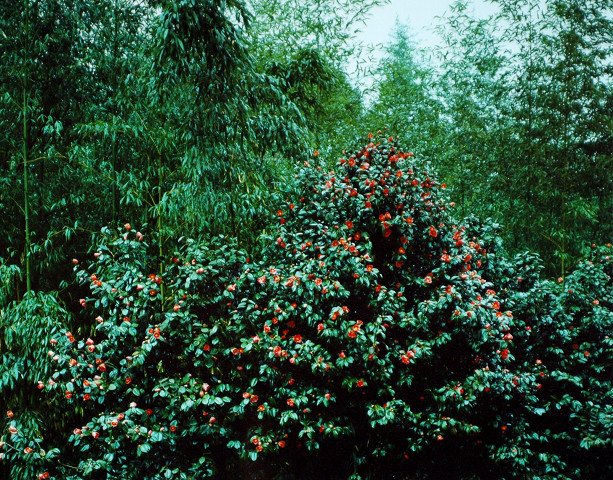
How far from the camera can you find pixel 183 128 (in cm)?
411

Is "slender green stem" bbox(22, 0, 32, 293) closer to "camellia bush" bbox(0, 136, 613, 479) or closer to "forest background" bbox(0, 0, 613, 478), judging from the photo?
"forest background" bbox(0, 0, 613, 478)

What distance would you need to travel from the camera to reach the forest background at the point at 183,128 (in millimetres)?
3990

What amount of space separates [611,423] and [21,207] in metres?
4.59

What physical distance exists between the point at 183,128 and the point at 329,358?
77.3 inches

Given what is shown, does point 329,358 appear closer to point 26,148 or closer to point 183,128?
point 183,128

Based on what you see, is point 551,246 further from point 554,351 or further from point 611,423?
point 611,423

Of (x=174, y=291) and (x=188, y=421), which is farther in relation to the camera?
(x=174, y=291)

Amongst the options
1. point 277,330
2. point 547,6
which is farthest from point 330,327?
point 547,6

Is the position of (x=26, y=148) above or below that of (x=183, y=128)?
below

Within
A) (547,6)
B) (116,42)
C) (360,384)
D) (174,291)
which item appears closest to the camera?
(360,384)

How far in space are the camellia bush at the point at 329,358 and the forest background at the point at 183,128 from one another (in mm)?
416

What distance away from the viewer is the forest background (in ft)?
13.1

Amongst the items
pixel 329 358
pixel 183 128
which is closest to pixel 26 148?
pixel 183 128

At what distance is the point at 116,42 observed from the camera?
4.45m
